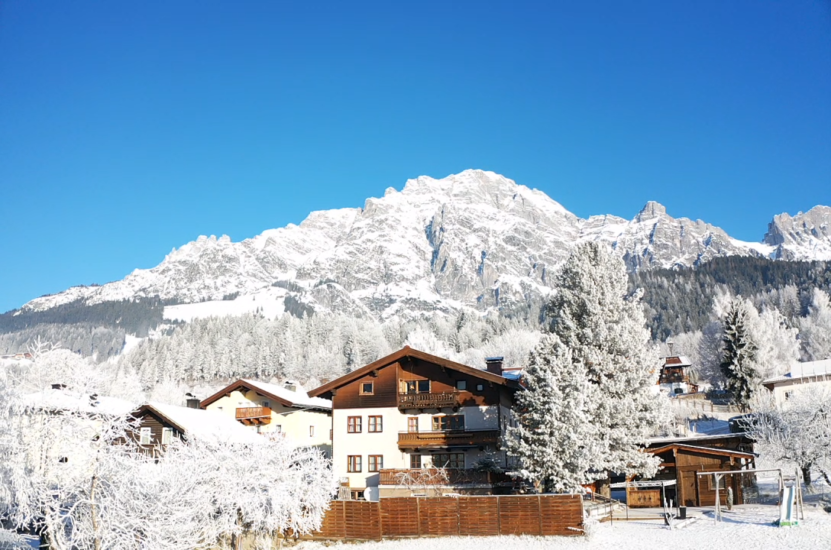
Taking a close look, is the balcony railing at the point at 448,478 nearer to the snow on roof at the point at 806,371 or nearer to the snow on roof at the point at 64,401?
the snow on roof at the point at 64,401

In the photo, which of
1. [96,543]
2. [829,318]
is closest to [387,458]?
[96,543]

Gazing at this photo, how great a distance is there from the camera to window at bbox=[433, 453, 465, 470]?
44.3 meters

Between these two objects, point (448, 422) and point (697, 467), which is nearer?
point (697, 467)

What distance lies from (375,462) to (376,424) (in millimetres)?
2513

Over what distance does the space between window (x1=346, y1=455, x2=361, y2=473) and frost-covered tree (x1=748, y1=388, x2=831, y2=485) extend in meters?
25.0

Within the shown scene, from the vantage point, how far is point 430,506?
1312 inches

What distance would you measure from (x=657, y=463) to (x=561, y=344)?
836 cm

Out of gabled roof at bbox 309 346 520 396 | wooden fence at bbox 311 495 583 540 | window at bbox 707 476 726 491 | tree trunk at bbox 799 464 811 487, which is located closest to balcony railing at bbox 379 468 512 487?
gabled roof at bbox 309 346 520 396

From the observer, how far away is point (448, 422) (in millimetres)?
45594

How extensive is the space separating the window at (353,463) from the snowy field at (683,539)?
1194 cm

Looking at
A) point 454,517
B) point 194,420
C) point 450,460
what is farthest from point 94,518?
point 194,420

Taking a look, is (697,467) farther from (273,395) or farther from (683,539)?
(273,395)

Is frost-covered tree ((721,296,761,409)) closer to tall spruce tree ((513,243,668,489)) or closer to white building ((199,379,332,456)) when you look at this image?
tall spruce tree ((513,243,668,489))

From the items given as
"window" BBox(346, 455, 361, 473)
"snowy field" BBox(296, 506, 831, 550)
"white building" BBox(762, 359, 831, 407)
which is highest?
"white building" BBox(762, 359, 831, 407)
